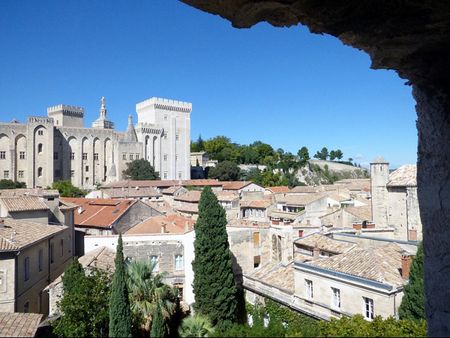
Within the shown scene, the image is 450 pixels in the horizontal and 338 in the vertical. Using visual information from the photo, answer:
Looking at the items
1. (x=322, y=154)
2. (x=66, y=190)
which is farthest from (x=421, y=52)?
(x=322, y=154)

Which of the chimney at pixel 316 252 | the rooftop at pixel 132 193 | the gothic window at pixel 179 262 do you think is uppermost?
the rooftop at pixel 132 193

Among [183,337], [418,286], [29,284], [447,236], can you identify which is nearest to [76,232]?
[29,284]

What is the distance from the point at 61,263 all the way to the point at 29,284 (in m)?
5.61

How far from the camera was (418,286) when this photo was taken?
1219cm

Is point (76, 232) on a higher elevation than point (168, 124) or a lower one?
lower

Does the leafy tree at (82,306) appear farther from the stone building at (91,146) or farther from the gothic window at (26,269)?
the stone building at (91,146)

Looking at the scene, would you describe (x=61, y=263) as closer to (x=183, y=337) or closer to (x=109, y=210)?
(x=109, y=210)

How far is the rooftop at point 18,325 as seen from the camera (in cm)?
1031

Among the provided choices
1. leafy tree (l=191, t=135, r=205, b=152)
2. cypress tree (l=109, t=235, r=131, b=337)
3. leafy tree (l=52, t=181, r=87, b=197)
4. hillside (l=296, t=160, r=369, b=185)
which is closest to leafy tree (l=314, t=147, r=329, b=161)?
hillside (l=296, t=160, r=369, b=185)

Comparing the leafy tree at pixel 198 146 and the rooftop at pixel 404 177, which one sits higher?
the leafy tree at pixel 198 146

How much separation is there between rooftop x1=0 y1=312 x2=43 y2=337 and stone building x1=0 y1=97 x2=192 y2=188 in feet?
219

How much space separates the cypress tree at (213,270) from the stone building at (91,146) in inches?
2456

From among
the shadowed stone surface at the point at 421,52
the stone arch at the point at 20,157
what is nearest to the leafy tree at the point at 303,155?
the stone arch at the point at 20,157

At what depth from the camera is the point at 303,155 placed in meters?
98.8
